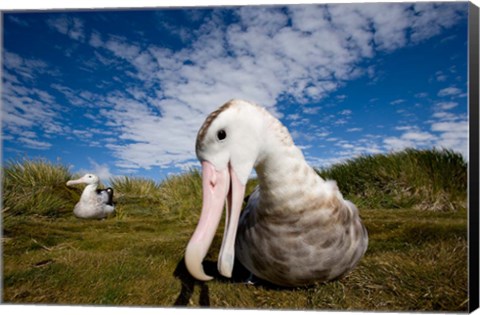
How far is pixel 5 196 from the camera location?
11.6 feet

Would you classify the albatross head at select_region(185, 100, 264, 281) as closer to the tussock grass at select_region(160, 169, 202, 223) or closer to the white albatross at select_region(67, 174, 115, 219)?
the tussock grass at select_region(160, 169, 202, 223)

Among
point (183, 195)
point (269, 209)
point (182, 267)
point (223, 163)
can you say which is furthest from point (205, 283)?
point (183, 195)

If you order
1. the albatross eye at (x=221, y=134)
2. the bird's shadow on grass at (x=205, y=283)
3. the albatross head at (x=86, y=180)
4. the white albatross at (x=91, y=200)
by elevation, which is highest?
the albatross eye at (x=221, y=134)

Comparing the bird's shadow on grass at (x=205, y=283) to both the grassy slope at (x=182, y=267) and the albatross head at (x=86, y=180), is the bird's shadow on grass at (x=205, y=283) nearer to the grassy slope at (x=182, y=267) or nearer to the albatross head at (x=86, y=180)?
the grassy slope at (x=182, y=267)

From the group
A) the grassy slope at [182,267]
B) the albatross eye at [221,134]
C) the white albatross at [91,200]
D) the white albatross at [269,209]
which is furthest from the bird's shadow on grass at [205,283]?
the white albatross at [91,200]

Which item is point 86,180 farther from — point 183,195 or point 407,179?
point 407,179

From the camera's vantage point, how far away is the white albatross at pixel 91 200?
410 cm

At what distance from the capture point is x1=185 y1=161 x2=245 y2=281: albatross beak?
1761mm

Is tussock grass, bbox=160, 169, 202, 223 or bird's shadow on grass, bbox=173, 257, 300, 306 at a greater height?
tussock grass, bbox=160, 169, 202, 223

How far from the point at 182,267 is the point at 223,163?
1411mm

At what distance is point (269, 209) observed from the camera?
6.74 ft

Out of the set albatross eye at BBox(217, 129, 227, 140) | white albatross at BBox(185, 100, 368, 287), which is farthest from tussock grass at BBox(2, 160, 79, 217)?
albatross eye at BBox(217, 129, 227, 140)

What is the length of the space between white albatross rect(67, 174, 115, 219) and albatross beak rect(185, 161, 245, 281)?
2.53 metres

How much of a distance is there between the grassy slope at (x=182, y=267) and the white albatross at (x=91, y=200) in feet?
0.65
